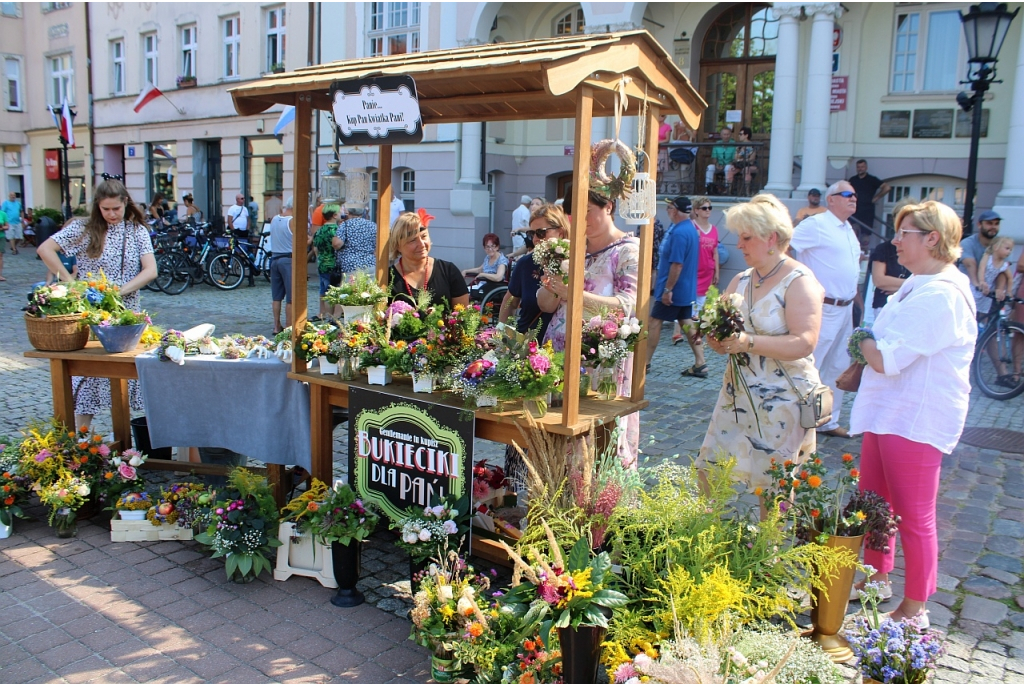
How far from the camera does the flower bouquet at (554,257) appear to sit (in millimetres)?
3693

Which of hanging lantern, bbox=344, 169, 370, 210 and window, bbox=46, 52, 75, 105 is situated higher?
window, bbox=46, 52, 75, 105

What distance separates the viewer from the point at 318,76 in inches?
Result: 156

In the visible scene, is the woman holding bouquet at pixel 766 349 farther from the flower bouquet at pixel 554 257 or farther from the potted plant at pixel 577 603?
the potted plant at pixel 577 603

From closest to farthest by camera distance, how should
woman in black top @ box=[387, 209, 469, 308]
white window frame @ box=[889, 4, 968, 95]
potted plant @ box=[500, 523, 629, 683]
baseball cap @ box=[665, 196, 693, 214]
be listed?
1. potted plant @ box=[500, 523, 629, 683]
2. woman in black top @ box=[387, 209, 469, 308]
3. baseball cap @ box=[665, 196, 693, 214]
4. white window frame @ box=[889, 4, 968, 95]

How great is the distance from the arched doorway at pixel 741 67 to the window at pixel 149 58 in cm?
1657

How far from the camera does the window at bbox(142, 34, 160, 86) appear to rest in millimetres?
23625

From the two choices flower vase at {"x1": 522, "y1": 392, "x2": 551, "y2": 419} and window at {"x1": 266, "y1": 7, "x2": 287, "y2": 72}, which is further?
window at {"x1": 266, "y1": 7, "x2": 287, "y2": 72}

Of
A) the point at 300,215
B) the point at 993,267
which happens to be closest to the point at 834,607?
the point at 300,215

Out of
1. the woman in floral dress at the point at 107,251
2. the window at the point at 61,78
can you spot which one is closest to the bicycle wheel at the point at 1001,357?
the woman in floral dress at the point at 107,251

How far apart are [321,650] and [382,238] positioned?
2.37 meters

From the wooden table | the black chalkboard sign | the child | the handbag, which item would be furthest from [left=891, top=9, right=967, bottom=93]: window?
the wooden table

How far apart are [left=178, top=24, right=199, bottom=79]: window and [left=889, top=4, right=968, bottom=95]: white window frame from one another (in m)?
17.8

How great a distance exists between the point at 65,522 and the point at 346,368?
174 cm

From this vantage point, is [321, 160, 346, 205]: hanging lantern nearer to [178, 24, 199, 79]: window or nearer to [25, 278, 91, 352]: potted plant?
[178, 24, 199, 79]: window
